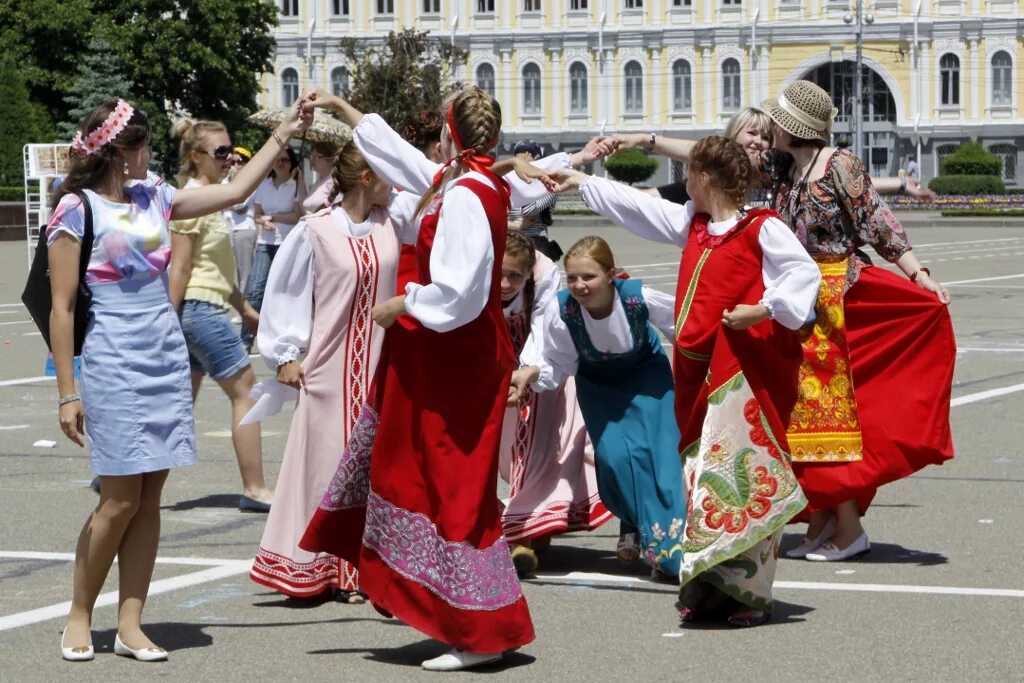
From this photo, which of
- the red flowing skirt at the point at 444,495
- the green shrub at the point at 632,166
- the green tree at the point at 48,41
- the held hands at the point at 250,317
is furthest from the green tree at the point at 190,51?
the red flowing skirt at the point at 444,495

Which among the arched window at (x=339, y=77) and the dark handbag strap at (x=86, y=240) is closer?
the dark handbag strap at (x=86, y=240)

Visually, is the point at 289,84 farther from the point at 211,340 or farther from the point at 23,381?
the point at 211,340

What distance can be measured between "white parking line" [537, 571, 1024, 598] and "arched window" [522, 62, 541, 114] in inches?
3493

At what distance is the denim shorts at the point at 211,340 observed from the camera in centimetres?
903

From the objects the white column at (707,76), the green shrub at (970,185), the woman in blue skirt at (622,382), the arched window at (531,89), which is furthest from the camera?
the arched window at (531,89)

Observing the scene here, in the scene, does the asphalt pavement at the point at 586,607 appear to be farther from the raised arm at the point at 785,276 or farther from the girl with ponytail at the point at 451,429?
the raised arm at the point at 785,276

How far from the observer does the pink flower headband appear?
5.89 metres

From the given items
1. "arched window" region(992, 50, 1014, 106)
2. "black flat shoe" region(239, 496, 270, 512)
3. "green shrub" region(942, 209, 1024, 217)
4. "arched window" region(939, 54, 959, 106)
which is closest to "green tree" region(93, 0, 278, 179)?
"green shrub" region(942, 209, 1024, 217)

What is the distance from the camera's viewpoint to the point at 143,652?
600cm

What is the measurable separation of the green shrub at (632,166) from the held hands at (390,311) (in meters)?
77.1

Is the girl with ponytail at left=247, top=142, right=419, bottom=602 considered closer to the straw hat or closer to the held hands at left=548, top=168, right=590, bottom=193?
the held hands at left=548, top=168, right=590, bottom=193

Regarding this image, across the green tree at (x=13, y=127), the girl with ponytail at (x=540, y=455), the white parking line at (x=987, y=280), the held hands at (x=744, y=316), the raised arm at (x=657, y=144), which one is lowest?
the white parking line at (x=987, y=280)

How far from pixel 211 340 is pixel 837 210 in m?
3.01

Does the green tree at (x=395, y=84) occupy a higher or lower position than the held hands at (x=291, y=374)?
Result: higher
